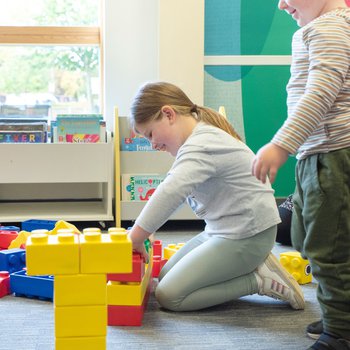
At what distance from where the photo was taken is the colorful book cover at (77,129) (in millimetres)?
2580

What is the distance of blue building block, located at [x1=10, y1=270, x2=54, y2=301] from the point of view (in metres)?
1.56

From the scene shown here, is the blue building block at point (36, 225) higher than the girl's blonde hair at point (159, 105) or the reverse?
the reverse

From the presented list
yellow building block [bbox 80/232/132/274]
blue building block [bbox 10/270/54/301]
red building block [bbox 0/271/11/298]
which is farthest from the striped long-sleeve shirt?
red building block [bbox 0/271/11/298]

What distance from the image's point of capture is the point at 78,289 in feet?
3.04

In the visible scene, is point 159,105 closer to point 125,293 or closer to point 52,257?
point 125,293

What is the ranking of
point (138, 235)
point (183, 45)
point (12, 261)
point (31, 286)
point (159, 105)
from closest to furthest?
point (138, 235)
point (159, 105)
point (31, 286)
point (12, 261)
point (183, 45)

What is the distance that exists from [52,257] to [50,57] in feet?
7.75

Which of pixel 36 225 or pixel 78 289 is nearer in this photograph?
pixel 78 289

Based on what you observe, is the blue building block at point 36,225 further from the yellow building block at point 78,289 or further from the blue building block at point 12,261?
the yellow building block at point 78,289

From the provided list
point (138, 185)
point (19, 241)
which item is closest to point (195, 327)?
point (19, 241)

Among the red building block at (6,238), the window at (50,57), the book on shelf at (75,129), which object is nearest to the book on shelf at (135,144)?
the book on shelf at (75,129)

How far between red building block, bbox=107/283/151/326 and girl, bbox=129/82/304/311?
13 cm

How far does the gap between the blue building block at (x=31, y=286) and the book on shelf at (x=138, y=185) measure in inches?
40.5

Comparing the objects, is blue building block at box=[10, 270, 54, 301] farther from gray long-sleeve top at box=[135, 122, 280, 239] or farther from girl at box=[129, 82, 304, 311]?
gray long-sleeve top at box=[135, 122, 280, 239]
